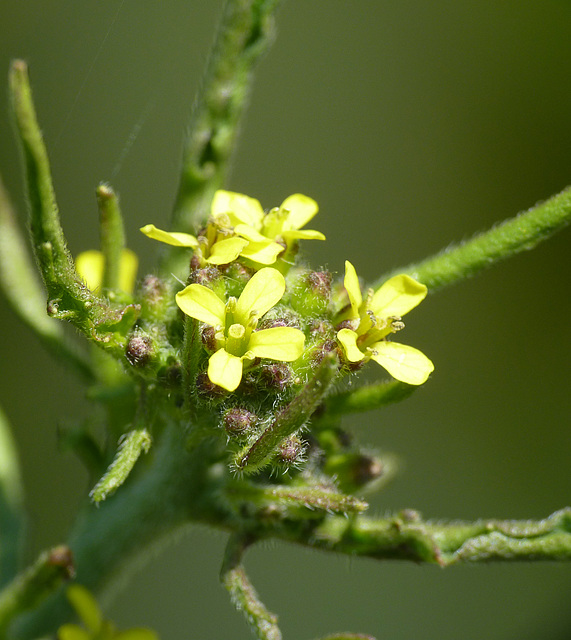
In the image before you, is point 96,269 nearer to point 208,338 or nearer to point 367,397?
point 208,338

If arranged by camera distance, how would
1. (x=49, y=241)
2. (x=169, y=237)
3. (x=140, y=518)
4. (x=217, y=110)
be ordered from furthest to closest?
(x=217, y=110) → (x=140, y=518) → (x=169, y=237) → (x=49, y=241)

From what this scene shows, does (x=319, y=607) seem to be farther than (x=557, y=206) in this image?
Yes

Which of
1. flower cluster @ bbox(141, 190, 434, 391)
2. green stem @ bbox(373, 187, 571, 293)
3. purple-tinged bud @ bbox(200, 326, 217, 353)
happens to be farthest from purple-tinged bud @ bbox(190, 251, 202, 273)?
green stem @ bbox(373, 187, 571, 293)

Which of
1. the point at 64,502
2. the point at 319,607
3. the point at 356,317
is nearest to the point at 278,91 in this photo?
the point at 64,502

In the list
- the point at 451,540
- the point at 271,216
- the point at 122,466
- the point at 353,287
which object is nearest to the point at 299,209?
the point at 271,216

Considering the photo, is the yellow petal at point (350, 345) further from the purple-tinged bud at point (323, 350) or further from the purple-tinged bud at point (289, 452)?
the purple-tinged bud at point (289, 452)

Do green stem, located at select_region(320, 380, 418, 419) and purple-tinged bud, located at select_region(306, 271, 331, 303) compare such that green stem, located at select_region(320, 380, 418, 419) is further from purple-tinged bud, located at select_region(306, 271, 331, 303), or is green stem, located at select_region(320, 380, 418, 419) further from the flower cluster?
purple-tinged bud, located at select_region(306, 271, 331, 303)

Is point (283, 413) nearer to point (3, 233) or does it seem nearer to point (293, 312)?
point (293, 312)
